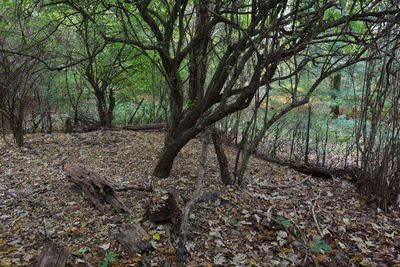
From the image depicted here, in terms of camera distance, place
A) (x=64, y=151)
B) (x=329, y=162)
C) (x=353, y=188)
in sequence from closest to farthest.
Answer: (x=353, y=188), (x=64, y=151), (x=329, y=162)

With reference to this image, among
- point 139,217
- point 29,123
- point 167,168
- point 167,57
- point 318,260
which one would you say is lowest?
point 318,260

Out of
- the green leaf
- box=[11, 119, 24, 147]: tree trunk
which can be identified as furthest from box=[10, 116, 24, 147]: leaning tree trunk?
the green leaf

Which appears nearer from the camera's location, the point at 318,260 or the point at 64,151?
the point at 318,260

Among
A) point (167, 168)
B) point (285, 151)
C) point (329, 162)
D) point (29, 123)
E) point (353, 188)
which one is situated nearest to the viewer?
point (167, 168)

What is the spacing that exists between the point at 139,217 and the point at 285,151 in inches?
153

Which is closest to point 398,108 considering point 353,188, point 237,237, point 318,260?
point 353,188

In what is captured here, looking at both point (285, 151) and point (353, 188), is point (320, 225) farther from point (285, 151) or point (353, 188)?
point (285, 151)

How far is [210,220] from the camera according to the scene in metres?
3.43

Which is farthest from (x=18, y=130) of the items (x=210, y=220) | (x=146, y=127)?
(x=210, y=220)

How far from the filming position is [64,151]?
18.3 ft

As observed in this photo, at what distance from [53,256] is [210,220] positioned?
153 centimetres

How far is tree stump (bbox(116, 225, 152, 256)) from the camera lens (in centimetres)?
288

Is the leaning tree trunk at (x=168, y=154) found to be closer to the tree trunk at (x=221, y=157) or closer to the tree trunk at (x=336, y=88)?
the tree trunk at (x=221, y=157)

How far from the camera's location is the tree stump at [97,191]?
3.55 meters
